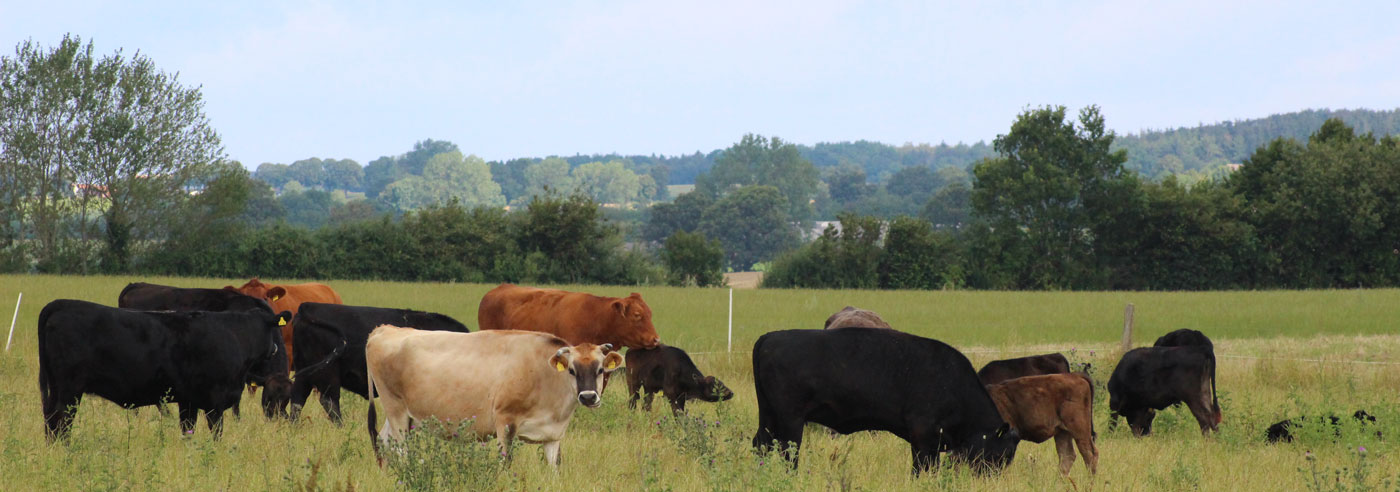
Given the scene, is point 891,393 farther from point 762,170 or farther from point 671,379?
point 762,170

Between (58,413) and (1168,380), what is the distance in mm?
9373

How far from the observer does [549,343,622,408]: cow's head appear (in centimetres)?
750

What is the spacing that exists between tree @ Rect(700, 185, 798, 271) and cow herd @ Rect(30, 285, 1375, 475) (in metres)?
91.7

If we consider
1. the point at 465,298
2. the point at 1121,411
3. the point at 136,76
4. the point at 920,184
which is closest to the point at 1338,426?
the point at 1121,411

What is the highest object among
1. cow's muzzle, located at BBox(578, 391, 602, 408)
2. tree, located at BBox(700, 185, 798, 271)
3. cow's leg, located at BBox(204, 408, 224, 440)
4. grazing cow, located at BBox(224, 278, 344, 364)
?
cow's muzzle, located at BBox(578, 391, 602, 408)

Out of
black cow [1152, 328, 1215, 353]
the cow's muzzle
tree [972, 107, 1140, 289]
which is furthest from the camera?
tree [972, 107, 1140, 289]

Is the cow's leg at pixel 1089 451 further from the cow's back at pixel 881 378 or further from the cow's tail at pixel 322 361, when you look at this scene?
the cow's tail at pixel 322 361

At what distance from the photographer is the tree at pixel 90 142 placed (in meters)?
49.0

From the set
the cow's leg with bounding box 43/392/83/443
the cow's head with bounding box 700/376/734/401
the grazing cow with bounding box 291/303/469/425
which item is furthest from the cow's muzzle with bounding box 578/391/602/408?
the cow's head with bounding box 700/376/734/401

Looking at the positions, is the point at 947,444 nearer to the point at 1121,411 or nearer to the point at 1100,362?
the point at 1121,411

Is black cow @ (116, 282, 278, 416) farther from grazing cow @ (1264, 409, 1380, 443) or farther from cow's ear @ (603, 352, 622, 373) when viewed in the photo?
grazing cow @ (1264, 409, 1380, 443)

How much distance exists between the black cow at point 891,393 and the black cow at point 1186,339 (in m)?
4.18

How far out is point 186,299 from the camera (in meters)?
13.3

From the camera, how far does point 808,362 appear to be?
8.16 metres
